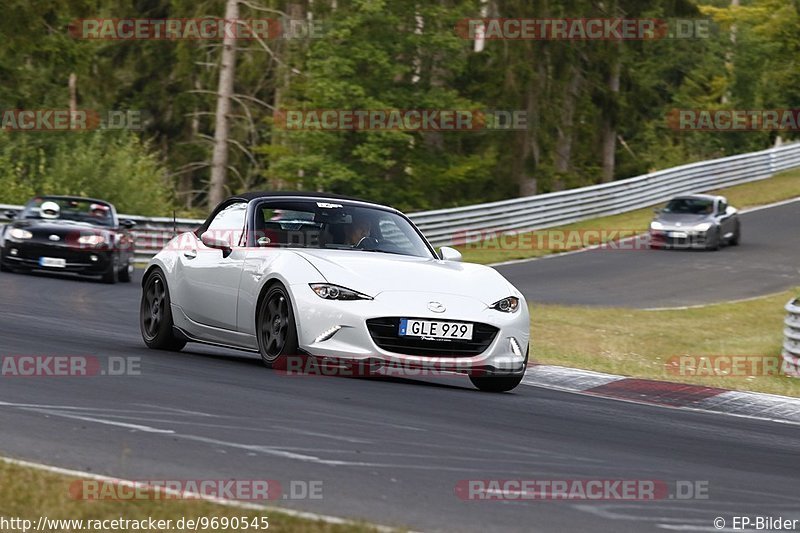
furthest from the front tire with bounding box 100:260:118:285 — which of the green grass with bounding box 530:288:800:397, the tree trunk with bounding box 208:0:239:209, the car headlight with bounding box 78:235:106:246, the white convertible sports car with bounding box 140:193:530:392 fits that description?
the tree trunk with bounding box 208:0:239:209

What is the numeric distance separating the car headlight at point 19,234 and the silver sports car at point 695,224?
62.7ft

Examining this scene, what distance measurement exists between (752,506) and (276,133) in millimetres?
40577

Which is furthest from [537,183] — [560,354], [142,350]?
[142,350]

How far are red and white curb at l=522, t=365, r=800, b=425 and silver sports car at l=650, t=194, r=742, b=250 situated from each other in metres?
24.6

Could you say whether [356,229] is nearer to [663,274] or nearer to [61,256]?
[61,256]

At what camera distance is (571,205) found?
44969 millimetres

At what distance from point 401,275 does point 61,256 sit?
14132mm

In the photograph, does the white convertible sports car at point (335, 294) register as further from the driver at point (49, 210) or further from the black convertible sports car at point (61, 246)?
the driver at point (49, 210)

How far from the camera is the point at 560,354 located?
16.9 meters

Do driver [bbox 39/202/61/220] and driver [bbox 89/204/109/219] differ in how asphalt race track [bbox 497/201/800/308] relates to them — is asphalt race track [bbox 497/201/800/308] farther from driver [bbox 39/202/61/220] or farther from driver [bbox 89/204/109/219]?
driver [bbox 39/202/61/220]

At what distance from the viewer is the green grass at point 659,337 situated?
51.3 ft

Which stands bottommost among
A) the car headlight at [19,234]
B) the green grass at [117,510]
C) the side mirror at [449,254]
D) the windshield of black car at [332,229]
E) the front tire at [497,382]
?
the car headlight at [19,234]

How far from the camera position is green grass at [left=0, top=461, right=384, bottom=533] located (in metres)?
5.68

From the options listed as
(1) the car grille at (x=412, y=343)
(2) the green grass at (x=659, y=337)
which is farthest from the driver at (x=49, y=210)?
(1) the car grille at (x=412, y=343)
